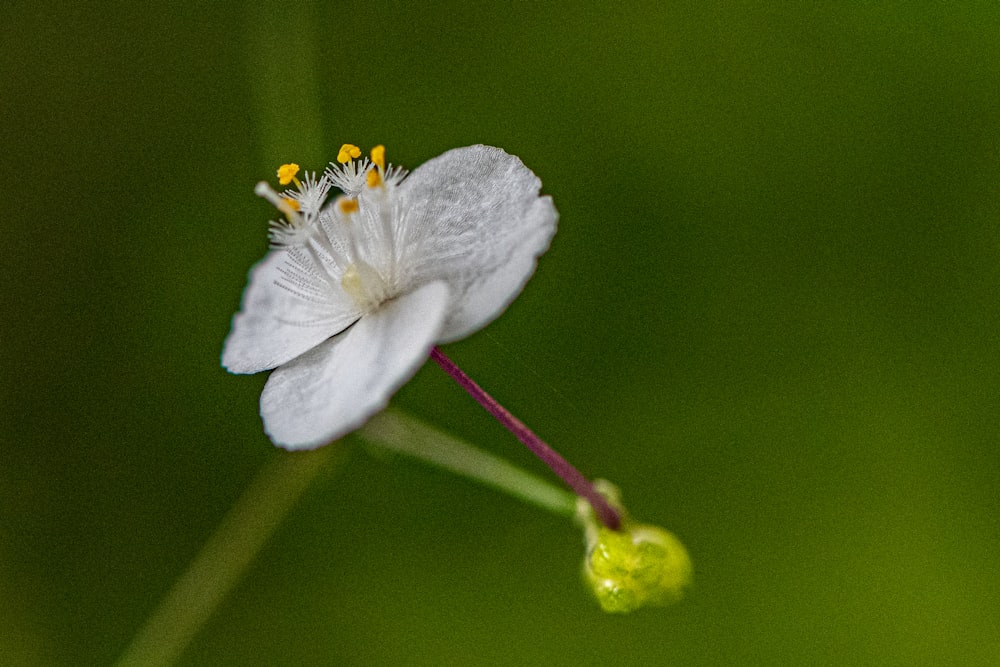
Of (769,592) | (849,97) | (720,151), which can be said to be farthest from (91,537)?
(849,97)

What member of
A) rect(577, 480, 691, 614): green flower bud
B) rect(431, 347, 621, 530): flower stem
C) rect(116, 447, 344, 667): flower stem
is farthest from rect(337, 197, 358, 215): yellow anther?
rect(116, 447, 344, 667): flower stem

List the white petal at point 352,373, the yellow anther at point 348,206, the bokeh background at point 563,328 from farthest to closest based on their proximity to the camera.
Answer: the bokeh background at point 563,328, the yellow anther at point 348,206, the white petal at point 352,373

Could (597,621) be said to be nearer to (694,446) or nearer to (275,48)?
(694,446)

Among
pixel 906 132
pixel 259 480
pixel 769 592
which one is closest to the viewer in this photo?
pixel 769 592

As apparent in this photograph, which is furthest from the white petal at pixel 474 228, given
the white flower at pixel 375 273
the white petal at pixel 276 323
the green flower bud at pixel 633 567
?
the green flower bud at pixel 633 567

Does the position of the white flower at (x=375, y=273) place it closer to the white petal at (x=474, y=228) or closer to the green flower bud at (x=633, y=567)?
the white petal at (x=474, y=228)

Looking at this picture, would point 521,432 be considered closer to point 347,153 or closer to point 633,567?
point 633,567
